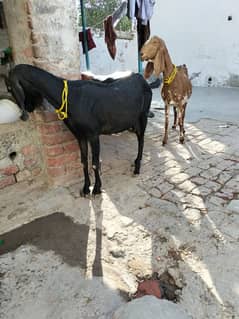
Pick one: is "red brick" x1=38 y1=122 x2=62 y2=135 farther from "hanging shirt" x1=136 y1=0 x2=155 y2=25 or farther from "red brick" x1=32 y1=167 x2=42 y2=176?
"hanging shirt" x1=136 y1=0 x2=155 y2=25

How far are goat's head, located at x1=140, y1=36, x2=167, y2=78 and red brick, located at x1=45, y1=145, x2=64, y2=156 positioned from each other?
173 cm

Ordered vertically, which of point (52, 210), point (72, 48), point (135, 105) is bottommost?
point (52, 210)

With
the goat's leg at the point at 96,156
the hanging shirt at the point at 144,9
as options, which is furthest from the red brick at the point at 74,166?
the hanging shirt at the point at 144,9

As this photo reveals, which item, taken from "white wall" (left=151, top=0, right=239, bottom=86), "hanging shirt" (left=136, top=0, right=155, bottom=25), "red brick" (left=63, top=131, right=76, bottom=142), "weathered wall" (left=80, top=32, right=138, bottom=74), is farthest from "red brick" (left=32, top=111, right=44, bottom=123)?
"weathered wall" (left=80, top=32, right=138, bottom=74)

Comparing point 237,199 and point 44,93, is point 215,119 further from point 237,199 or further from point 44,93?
point 44,93

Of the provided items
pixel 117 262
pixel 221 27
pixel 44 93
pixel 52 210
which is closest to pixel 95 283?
pixel 117 262

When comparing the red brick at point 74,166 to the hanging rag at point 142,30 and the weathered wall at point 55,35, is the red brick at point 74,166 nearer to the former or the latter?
the weathered wall at point 55,35

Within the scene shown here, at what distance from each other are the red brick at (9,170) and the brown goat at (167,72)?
220 centimetres

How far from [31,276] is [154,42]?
308cm

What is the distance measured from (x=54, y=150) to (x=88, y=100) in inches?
28.1

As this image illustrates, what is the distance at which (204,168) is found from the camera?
3.30m

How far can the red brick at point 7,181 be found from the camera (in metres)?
2.83

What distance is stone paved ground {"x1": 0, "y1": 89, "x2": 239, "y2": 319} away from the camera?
1.65 metres

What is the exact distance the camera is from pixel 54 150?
2818 millimetres
